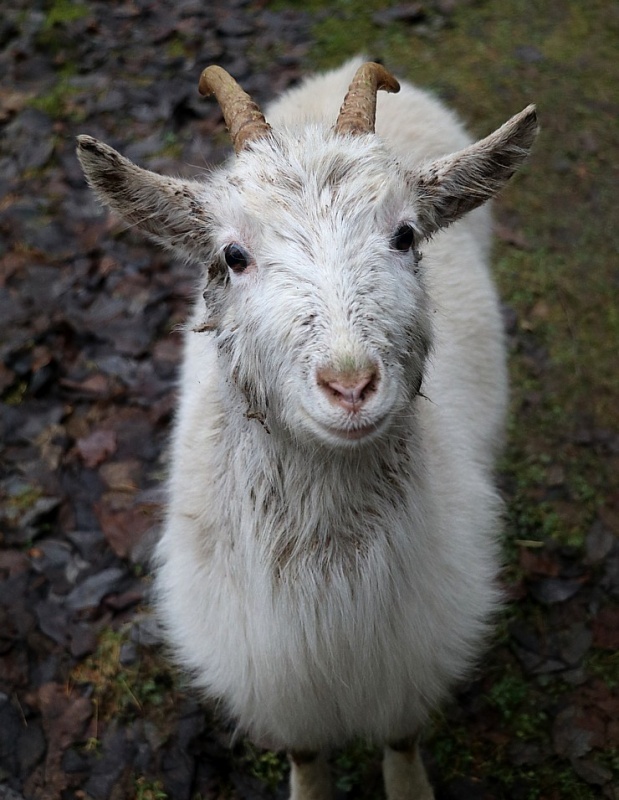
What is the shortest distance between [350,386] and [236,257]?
0.72 m

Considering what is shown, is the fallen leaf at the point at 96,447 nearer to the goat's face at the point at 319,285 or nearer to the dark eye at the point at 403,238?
the goat's face at the point at 319,285

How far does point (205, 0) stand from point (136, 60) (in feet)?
4.20

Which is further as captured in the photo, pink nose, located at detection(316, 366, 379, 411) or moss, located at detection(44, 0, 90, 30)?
moss, located at detection(44, 0, 90, 30)

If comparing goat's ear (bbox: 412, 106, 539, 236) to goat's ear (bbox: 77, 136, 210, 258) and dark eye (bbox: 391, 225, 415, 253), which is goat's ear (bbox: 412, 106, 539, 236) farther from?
goat's ear (bbox: 77, 136, 210, 258)

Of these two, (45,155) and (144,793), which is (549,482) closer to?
(144,793)

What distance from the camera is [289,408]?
2.57 m

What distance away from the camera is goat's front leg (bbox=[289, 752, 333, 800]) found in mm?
3705

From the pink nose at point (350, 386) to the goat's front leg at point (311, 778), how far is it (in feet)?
6.56

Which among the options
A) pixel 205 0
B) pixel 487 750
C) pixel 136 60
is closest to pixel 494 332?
pixel 487 750

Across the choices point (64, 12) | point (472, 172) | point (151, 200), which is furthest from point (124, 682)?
point (64, 12)

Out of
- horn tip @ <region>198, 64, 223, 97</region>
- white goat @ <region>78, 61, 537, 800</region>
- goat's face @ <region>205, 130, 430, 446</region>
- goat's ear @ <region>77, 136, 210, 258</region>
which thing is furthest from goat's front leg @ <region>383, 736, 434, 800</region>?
horn tip @ <region>198, 64, 223, 97</region>

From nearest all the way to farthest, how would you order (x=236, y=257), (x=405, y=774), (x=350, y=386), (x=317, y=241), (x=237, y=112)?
1. (x=350, y=386)
2. (x=317, y=241)
3. (x=236, y=257)
4. (x=237, y=112)
5. (x=405, y=774)

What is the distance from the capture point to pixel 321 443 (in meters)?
2.51

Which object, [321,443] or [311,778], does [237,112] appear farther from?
[311,778]
